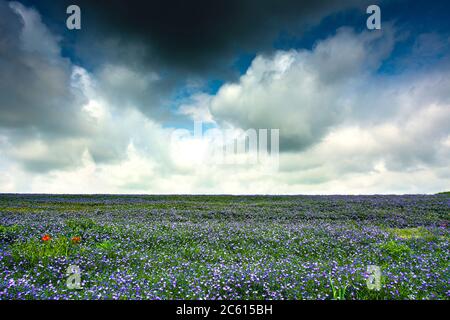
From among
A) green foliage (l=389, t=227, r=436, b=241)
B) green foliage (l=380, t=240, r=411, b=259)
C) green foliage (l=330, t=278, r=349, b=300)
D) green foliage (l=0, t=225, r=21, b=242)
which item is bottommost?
green foliage (l=389, t=227, r=436, b=241)

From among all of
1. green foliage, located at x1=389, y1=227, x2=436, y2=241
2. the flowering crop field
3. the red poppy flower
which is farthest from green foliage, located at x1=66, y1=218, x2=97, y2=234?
green foliage, located at x1=389, y1=227, x2=436, y2=241

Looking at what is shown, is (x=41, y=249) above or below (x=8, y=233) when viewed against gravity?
below

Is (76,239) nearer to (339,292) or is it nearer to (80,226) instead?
(80,226)

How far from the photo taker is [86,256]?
9625mm

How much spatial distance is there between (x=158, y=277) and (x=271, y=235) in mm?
7388

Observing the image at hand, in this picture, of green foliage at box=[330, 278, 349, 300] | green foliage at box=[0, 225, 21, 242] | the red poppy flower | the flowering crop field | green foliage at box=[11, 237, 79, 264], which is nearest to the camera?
green foliage at box=[330, 278, 349, 300]

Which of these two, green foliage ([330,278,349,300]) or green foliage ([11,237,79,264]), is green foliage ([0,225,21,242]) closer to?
green foliage ([11,237,79,264])

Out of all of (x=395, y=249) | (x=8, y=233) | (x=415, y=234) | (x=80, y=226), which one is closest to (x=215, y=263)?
(x=395, y=249)

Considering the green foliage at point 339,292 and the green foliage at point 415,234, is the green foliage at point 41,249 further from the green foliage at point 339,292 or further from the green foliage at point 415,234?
the green foliage at point 415,234

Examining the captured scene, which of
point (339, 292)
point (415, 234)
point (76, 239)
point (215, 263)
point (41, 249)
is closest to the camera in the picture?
point (339, 292)

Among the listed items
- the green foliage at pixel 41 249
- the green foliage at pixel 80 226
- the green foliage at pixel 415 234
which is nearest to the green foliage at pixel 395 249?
the green foliage at pixel 415 234

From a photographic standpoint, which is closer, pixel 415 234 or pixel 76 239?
pixel 76 239

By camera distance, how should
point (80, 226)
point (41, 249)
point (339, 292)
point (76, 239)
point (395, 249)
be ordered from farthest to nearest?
point (80, 226) < point (76, 239) < point (395, 249) < point (41, 249) < point (339, 292)

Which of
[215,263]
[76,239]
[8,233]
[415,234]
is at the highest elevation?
[8,233]
